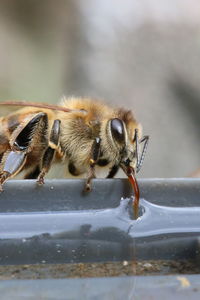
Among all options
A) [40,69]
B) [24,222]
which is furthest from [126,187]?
[40,69]

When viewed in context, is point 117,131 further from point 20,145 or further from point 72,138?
point 20,145

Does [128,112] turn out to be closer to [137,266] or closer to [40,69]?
[137,266]

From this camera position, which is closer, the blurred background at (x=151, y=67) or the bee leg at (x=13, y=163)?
the bee leg at (x=13, y=163)

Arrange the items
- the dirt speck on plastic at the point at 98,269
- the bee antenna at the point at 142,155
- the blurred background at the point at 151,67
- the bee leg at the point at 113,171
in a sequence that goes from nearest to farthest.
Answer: the dirt speck on plastic at the point at 98,269
the bee antenna at the point at 142,155
the bee leg at the point at 113,171
the blurred background at the point at 151,67

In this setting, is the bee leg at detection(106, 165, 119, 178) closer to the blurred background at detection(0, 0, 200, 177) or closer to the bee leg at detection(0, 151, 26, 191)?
the bee leg at detection(0, 151, 26, 191)

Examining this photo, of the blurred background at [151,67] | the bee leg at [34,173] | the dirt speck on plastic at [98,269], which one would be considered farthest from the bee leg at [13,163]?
the blurred background at [151,67]

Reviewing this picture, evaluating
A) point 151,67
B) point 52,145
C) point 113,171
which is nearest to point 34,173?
point 52,145

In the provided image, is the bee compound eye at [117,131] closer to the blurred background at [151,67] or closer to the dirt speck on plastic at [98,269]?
the dirt speck on plastic at [98,269]

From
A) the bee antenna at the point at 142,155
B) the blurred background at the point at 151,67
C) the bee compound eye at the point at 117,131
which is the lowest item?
the blurred background at the point at 151,67
